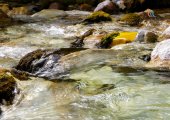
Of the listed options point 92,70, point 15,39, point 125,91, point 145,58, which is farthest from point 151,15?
point 125,91

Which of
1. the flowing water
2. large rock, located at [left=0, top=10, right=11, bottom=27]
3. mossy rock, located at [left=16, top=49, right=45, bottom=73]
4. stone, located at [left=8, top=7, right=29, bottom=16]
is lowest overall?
the flowing water

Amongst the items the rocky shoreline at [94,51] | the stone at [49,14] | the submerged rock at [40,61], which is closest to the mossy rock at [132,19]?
the rocky shoreline at [94,51]

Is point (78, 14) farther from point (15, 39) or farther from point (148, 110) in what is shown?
point (148, 110)

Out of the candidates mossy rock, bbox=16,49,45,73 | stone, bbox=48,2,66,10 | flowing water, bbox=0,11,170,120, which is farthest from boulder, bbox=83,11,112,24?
stone, bbox=48,2,66,10

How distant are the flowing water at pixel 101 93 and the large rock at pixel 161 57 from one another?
0.88ft

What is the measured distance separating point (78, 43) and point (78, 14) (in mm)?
8728

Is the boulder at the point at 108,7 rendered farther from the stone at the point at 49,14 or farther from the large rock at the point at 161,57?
the large rock at the point at 161,57

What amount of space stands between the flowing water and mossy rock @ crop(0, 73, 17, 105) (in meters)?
0.11

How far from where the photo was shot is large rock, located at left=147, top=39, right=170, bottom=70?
7454mm

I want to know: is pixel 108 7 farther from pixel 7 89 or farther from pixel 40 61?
pixel 7 89

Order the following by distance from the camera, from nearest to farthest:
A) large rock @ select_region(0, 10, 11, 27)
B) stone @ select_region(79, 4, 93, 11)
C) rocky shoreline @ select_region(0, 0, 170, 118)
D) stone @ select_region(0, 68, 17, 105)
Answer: stone @ select_region(0, 68, 17, 105), rocky shoreline @ select_region(0, 0, 170, 118), large rock @ select_region(0, 10, 11, 27), stone @ select_region(79, 4, 93, 11)

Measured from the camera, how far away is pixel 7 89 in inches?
221

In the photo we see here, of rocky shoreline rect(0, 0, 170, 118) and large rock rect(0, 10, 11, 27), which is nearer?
rocky shoreline rect(0, 0, 170, 118)

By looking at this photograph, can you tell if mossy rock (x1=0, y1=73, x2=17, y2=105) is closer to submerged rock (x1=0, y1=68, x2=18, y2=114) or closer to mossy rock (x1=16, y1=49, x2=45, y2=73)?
submerged rock (x1=0, y1=68, x2=18, y2=114)
